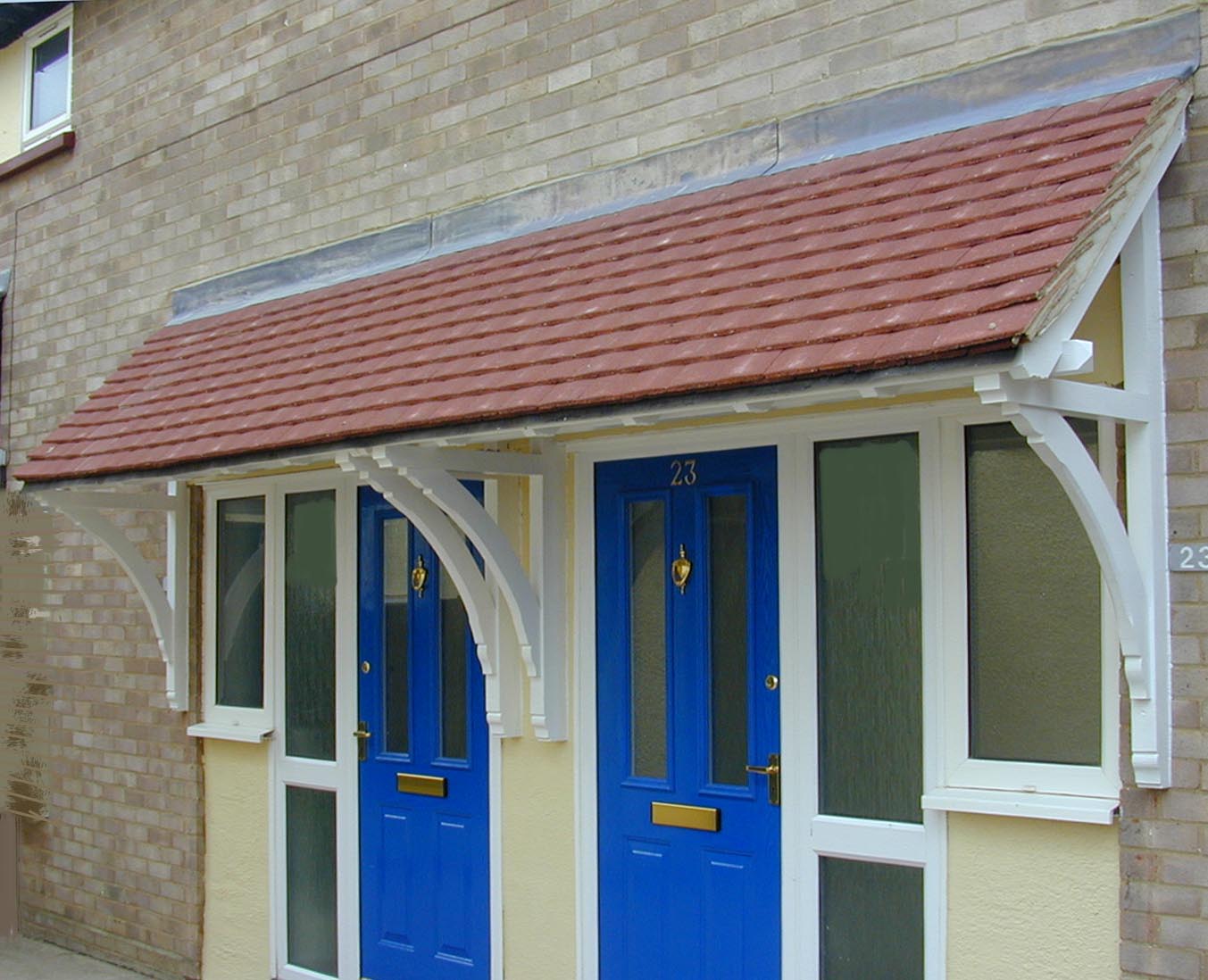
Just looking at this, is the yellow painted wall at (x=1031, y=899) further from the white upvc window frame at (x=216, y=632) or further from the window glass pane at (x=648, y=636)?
the white upvc window frame at (x=216, y=632)

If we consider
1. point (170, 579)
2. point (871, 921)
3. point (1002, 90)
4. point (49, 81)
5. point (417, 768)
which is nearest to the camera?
point (1002, 90)

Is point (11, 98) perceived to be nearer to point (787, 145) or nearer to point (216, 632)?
point (216, 632)

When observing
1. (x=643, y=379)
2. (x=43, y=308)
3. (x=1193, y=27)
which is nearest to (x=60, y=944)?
(x=43, y=308)

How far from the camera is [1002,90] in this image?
16.4 feet

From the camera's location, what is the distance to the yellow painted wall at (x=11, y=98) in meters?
10.2

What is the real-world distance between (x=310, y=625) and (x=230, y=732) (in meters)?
0.77

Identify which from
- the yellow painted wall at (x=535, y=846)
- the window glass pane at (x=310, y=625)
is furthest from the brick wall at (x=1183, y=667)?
the window glass pane at (x=310, y=625)

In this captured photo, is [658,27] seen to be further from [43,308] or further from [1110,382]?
[43,308]

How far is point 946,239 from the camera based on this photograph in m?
4.50

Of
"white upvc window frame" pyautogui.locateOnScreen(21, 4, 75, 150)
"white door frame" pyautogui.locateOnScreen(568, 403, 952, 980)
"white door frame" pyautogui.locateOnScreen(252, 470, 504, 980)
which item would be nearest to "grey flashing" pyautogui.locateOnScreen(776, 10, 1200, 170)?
"white door frame" pyautogui.locateOnScreen(568, 403, 952, 980)

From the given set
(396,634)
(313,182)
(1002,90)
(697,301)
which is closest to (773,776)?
(697,301)

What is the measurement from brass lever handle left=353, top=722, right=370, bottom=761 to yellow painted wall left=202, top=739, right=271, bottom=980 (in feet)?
2.47

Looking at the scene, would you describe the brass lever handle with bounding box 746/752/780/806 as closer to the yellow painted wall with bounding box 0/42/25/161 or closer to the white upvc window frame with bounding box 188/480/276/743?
the white upvc window frame with bounding box 188/480/276/743

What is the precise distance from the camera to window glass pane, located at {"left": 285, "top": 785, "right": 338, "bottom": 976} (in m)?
7.32
